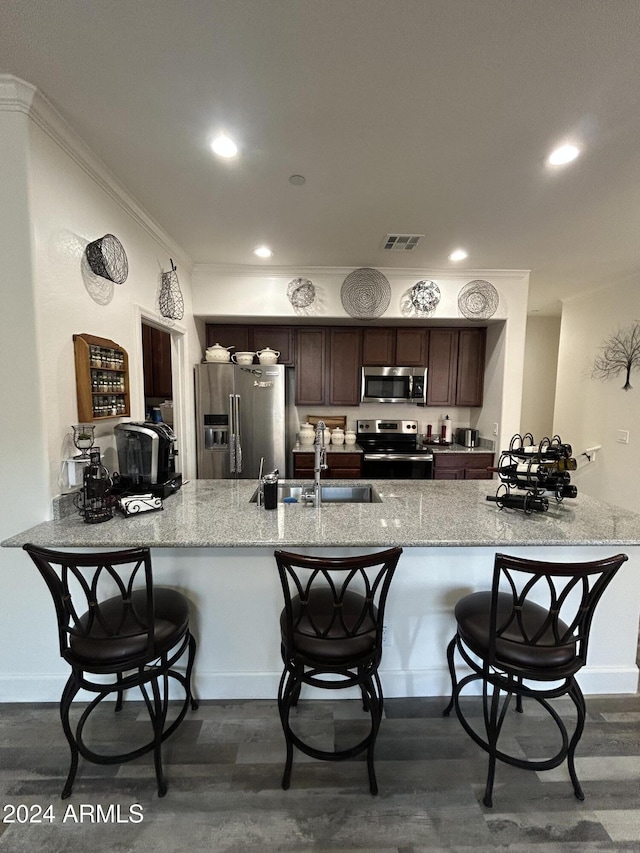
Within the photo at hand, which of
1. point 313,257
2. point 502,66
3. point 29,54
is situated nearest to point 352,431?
point 313,257

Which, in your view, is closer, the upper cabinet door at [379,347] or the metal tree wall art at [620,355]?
the metal tree wall art at [620,355]

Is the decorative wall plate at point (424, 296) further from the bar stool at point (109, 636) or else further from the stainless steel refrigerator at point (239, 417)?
the bar stool at point (109, 636)

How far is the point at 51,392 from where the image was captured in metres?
1.75

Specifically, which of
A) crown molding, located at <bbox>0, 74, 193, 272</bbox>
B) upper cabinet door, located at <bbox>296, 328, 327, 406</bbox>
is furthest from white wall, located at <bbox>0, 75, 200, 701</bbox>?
upper cabinet door, located at <bbox>296, 328, 327, 406</bbox>

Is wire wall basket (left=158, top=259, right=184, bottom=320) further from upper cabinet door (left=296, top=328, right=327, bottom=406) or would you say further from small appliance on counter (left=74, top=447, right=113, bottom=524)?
small appliance on counter (left=74, top=447, right=113, bottom=524)

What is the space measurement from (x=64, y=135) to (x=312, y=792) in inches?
121

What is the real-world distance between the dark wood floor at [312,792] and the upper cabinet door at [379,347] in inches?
130

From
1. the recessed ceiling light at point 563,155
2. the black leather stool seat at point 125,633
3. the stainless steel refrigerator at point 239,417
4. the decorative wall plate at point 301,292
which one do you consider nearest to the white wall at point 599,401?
the recessed ceiling light at point 563,155

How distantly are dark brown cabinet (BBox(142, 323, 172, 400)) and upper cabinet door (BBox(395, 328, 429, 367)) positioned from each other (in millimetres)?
A: 2529

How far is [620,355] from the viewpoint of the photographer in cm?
396

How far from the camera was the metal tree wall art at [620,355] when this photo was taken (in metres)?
3.80

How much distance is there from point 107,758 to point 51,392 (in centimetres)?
156

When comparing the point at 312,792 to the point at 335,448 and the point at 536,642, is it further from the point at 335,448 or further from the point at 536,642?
the point at 335,448

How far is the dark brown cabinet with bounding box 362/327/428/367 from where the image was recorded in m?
4.27
